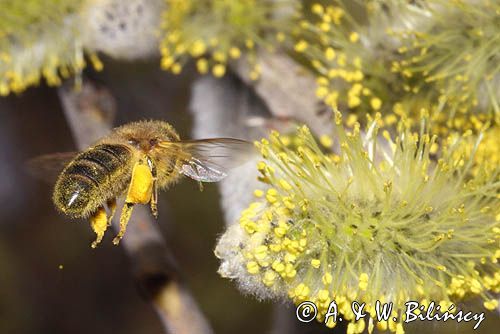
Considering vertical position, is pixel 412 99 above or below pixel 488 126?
above

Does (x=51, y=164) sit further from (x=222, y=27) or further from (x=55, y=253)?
(x=55, y=253)

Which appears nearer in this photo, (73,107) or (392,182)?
(392,182)

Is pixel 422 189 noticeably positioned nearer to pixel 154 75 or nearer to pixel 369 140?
pixel 369 140

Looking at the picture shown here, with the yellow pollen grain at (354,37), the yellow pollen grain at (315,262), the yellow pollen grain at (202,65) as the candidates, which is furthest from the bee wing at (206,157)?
the yellow pollen grain at (202,65)

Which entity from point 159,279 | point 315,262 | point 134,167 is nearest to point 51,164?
point 134,167

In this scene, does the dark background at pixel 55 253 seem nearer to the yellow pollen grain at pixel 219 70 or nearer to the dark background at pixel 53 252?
the dark background at pixel 53 252

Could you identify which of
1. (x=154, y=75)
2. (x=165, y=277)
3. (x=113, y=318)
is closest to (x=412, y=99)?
(x=165, y=277)
